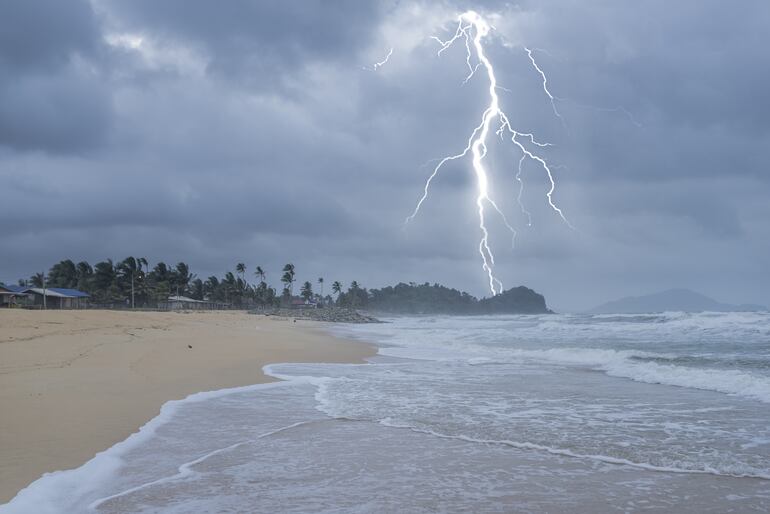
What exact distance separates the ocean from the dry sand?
17.0 inches

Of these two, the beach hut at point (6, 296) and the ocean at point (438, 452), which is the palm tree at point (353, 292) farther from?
the ocean at point (438, 452)

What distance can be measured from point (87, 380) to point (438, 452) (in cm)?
699

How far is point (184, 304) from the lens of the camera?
102m

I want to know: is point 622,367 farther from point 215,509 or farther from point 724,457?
point 215,509

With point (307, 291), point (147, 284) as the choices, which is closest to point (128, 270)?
point (147, 284)

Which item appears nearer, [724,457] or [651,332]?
[724,457]

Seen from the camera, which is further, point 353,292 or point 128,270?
point 353,292

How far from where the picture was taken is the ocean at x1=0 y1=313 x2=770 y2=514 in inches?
183

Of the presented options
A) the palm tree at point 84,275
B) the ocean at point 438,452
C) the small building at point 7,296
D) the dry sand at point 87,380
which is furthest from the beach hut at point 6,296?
the ocean at point 438,452

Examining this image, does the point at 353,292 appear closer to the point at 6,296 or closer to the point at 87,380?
the point at 6,296

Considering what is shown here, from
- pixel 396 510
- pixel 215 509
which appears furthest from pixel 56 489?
pixel 396 510

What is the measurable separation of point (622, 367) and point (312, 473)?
1328 cm

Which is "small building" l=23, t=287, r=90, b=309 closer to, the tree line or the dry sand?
the tree line

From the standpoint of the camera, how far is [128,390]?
9500 millimetres
